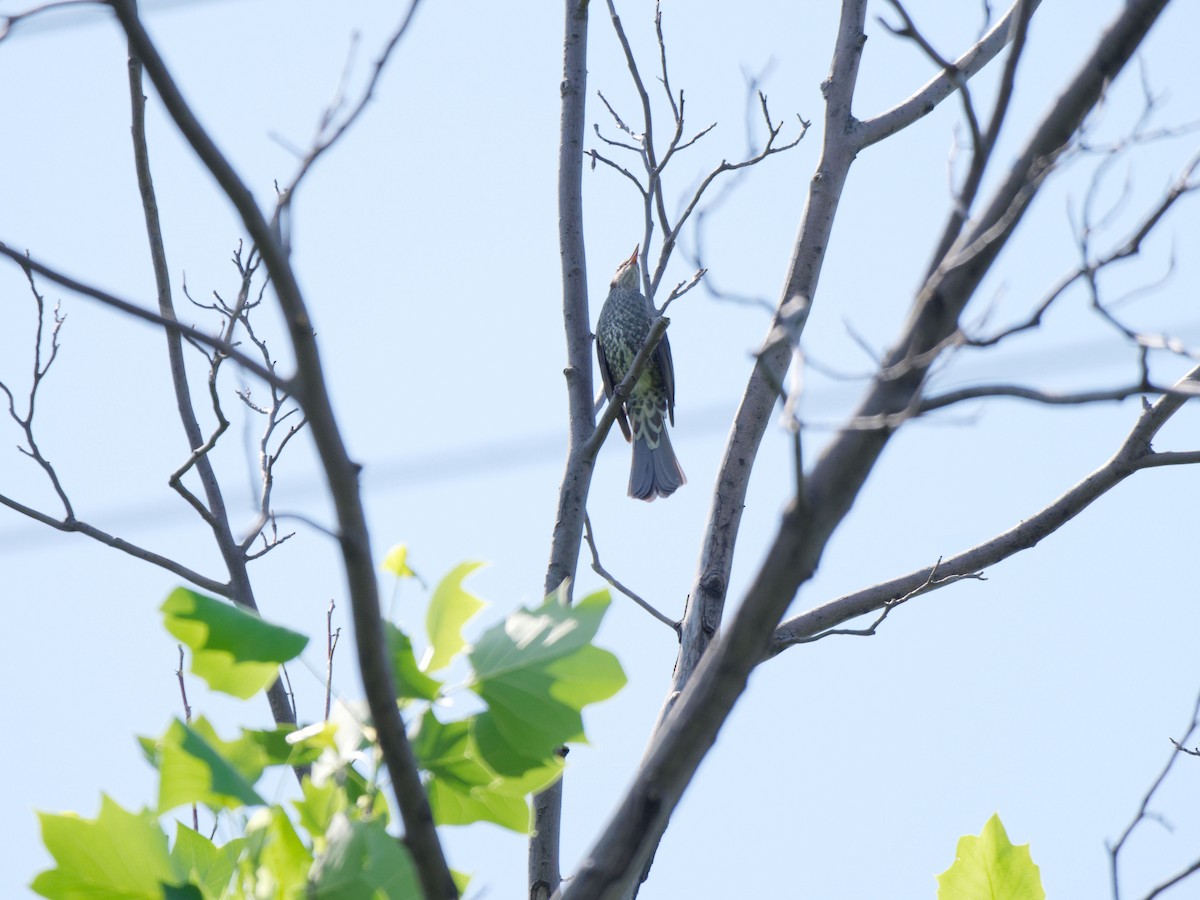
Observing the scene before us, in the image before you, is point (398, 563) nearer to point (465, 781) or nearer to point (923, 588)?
point (465, 781)

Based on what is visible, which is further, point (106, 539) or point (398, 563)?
point (106, 539)

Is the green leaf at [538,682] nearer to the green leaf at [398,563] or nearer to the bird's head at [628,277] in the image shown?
the green leaf at [398,563]

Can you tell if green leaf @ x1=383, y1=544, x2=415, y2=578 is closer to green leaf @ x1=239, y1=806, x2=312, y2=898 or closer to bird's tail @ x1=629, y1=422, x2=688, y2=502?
green leaf @ x1=239, y1=806, x2=312, y2=898

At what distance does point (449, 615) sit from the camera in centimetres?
134

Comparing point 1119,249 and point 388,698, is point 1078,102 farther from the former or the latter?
point 388,698

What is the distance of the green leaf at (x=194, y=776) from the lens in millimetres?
→ 1269

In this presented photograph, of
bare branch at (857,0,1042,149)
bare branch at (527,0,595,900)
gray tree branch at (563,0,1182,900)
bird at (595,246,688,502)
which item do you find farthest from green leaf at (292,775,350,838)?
bird at (595,246,688,502)

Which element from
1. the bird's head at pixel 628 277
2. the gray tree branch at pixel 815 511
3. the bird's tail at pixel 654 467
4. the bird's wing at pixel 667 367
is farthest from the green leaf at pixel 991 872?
the bird's head at pixel 628 277

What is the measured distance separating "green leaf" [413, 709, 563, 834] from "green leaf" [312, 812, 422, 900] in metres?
0.08

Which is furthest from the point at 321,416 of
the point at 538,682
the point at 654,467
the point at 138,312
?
the point at 654,467

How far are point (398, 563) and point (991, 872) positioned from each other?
851 mm

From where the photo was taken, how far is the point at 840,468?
1289 mm

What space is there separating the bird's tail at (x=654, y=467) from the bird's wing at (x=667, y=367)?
11 cm

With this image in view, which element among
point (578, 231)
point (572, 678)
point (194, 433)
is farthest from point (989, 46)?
point (572, 678)
